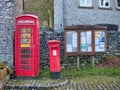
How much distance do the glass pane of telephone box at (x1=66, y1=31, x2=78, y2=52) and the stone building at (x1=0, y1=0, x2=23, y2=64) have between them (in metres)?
2.25

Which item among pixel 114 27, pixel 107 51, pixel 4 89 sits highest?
pixel 114 27

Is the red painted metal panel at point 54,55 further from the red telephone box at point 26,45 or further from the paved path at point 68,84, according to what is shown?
the paved path at point 68,84

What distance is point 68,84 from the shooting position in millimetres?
10422

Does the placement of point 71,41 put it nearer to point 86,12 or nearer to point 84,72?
point 84,72

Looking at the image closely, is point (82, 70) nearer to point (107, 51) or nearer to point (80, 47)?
point (80, 47)

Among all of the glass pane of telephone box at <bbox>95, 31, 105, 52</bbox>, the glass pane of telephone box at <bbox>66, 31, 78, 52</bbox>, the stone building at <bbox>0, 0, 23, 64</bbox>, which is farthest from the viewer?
the glass pane of telephone box at <bbox>95, 31, 105, 52</bbox>

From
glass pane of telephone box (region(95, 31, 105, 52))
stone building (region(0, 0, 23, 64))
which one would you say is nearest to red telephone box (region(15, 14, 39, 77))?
stone building (region(0, 0, 23, 64))

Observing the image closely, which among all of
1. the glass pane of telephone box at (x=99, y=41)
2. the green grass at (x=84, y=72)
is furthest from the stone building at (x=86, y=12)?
the green grass at (x=84, y=72)

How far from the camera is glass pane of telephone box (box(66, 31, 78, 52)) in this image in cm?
1291

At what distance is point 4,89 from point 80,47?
414 cm

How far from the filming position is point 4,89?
988cm

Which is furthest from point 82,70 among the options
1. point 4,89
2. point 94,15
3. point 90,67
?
point 94,15

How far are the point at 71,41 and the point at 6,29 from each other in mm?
2630

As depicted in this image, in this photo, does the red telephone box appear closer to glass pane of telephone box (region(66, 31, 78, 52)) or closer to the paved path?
the paved path
